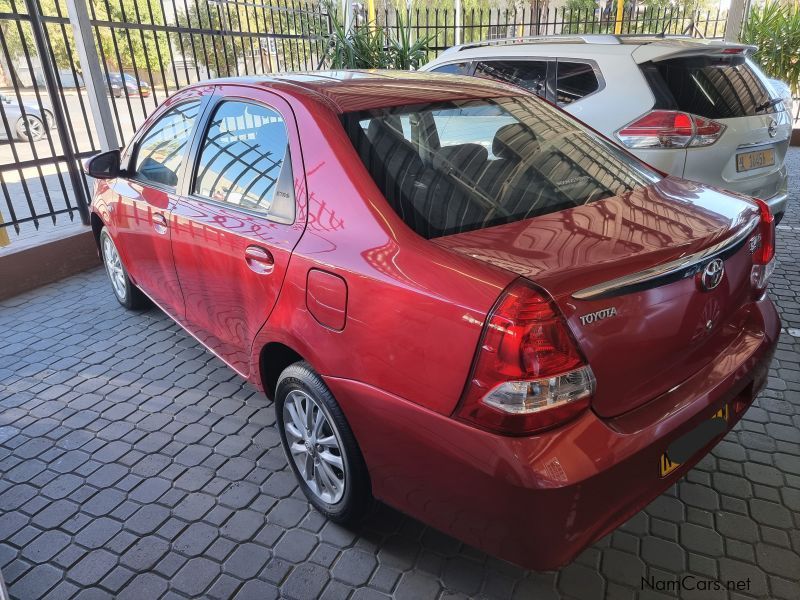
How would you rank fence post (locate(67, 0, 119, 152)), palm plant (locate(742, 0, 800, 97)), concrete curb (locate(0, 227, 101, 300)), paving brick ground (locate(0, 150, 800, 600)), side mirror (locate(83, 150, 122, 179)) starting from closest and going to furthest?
paving brick ground (locate(0, 150, 800, 600)), side mirror (locate(83, 150, 122, 179)), concrete curb (locate(0, 227, 101, 300)), fence post (locate(67, 0, 119, 152)), palm plant (locate(742, 0, 800, 97))

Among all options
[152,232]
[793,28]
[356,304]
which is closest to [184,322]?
[152,232]

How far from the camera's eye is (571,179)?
2.24 metres

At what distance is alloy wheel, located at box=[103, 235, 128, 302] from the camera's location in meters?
4.26

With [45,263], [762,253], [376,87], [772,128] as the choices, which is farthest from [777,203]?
[45,263]

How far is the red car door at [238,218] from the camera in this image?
7.30 ft

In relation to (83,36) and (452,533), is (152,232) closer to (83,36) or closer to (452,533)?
(452,533)

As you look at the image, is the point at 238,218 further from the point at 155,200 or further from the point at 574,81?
the point at 574,81

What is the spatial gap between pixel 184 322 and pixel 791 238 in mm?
5373

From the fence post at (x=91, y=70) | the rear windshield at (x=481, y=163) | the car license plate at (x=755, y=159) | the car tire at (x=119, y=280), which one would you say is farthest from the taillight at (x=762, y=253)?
the fence post at (x=91, y=70)

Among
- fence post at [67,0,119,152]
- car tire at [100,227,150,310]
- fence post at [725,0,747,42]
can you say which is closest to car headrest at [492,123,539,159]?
car tire at [100,227,150,310]

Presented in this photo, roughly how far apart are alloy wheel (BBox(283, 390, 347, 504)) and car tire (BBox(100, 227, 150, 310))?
2.36 m

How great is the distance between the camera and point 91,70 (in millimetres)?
5562

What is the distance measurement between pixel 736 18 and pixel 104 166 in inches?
441

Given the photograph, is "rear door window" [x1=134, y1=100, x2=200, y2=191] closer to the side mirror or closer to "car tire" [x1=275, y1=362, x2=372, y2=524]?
the side mirror
